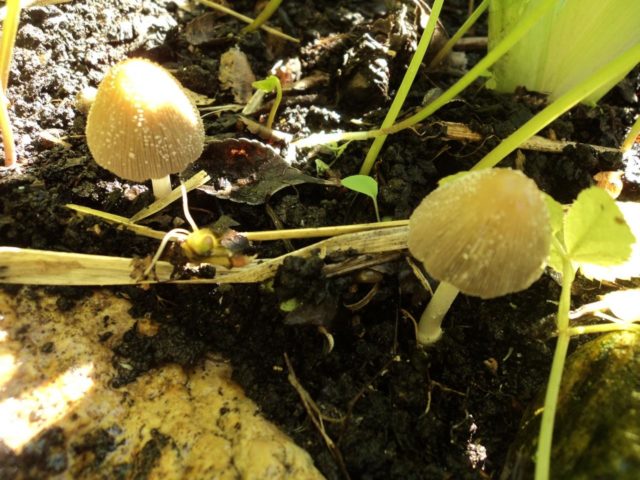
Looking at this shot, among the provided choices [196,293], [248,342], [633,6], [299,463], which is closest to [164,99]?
[196,293]

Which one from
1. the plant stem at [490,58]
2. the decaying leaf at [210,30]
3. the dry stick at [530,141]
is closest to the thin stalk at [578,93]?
the plant stem at [490,58]

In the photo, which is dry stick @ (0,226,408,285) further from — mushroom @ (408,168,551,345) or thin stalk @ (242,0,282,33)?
thin stalk @ (242,0,282,33)

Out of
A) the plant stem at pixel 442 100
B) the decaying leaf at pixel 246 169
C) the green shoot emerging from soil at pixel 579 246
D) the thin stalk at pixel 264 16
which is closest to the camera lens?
the green shoot emerging from soil at pixel 579 246

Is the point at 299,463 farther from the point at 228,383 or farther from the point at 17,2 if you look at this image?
the point at 17,2

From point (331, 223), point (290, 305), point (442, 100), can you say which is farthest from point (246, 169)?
point (442, 100)

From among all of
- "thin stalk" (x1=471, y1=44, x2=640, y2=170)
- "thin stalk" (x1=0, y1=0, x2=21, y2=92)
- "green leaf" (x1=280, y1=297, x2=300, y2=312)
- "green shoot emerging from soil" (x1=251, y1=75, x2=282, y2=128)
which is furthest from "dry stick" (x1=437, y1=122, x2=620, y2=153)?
"thin stalk" (x1=0, y1=0, x2=21, y2=92)

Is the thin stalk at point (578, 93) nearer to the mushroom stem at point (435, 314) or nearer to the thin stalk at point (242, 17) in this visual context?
the mushroom stem at point (435, 314)
